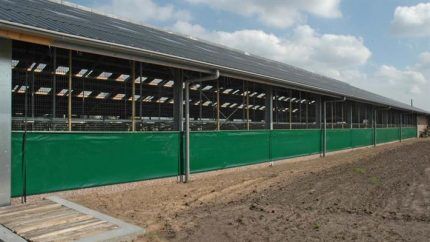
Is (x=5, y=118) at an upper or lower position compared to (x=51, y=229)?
upper

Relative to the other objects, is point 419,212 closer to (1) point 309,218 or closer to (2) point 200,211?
(1) point 309,218

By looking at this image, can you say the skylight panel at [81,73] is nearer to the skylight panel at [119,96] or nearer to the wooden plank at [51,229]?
the skylight panel at [119,96]

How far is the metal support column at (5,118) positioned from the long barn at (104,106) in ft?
0.06

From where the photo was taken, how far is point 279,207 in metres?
8.61

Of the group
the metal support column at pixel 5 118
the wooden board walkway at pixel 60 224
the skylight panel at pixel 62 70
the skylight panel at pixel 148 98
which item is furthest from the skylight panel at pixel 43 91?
the wooden board walkway at pixel 60 224

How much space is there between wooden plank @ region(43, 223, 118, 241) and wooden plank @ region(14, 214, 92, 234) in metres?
0.53

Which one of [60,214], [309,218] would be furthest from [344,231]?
[60,214]

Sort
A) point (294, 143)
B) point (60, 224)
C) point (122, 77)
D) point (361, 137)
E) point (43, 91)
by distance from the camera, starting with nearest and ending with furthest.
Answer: point (60, 224), point (43, 91), point (122, 77), point (294, 143), point (361, 137)

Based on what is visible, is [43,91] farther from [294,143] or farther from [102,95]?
[294,143]

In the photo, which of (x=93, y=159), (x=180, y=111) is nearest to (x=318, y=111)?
(x=180, y=111)

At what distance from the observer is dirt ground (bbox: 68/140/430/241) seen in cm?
A: 668

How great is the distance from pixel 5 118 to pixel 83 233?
2882 millimetres

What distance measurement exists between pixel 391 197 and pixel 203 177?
561cm

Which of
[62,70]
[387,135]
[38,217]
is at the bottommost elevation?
[38,217]
